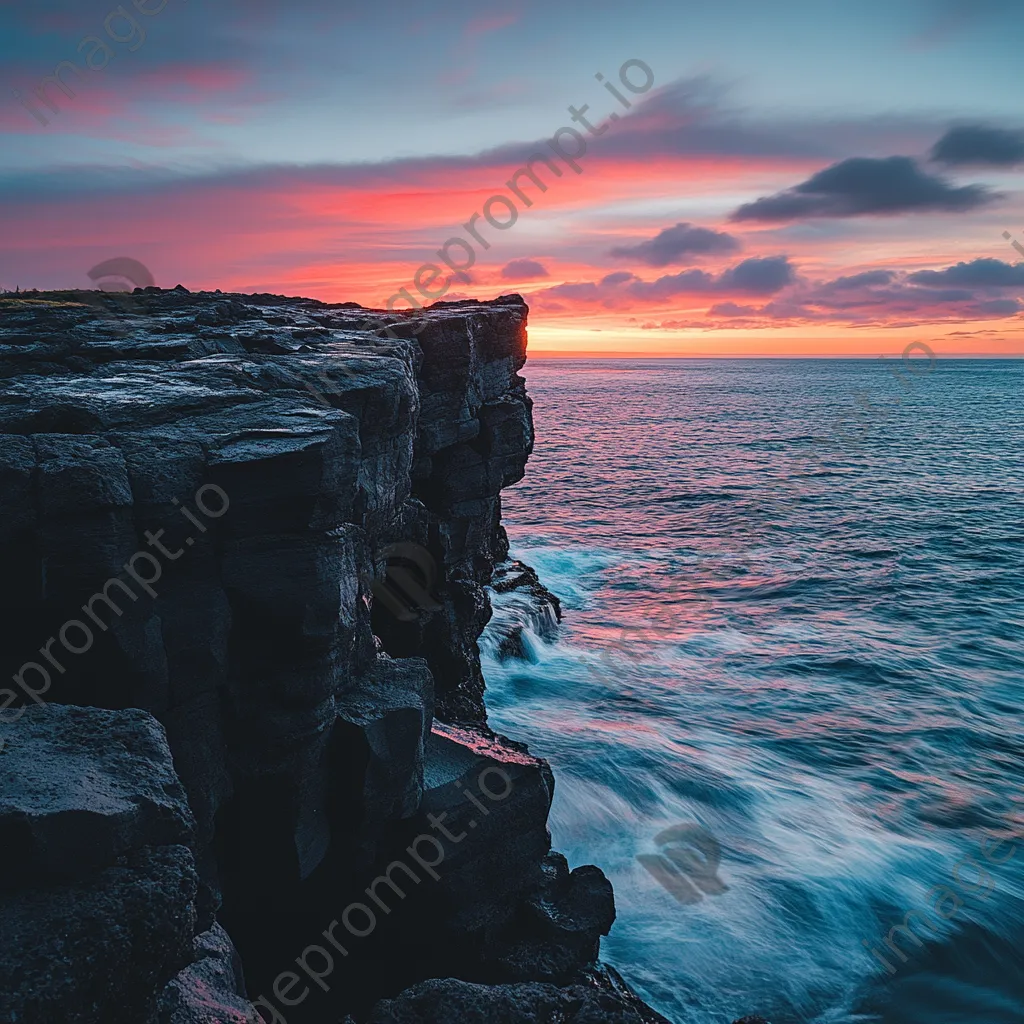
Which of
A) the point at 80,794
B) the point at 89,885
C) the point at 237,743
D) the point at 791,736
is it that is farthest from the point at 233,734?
the point at 791,736

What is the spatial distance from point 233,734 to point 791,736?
1849 centimetres

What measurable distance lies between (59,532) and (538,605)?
24085 millimetres

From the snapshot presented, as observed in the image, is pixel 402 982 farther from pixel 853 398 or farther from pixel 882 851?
pixel 853 398

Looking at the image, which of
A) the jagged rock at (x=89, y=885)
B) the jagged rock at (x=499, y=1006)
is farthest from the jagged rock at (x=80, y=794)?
the jagged rock at (x=499, y=1006)

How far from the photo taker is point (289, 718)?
11438 mm

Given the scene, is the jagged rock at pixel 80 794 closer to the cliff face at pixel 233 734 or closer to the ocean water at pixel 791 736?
the cliff face at pixel 233 734

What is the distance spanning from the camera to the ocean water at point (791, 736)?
15516 millimetres

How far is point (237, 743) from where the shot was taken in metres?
11.2

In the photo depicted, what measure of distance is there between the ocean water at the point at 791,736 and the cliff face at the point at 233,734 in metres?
4.99

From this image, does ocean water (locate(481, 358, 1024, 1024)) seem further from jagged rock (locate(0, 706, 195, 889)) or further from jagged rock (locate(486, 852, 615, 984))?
jagged rock (locate(0, 706, 195, 889))

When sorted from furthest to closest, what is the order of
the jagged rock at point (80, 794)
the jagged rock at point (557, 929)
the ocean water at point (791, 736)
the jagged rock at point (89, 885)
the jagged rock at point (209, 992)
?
the ocean water at point (791, 736), the jagged rock at point (557, 929), the jagged rock at point (209, 992), the jagged rock at point (80, 794), the jagged rock at point (89, 885)

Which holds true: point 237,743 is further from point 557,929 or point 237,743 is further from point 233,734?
point 557,929

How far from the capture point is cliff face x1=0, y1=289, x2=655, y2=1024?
6516 mm

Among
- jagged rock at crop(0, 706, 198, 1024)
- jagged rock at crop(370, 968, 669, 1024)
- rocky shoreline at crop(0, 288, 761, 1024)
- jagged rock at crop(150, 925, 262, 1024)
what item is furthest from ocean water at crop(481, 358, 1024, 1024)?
jagged rock at crop(0, 706, 198, 1024)
